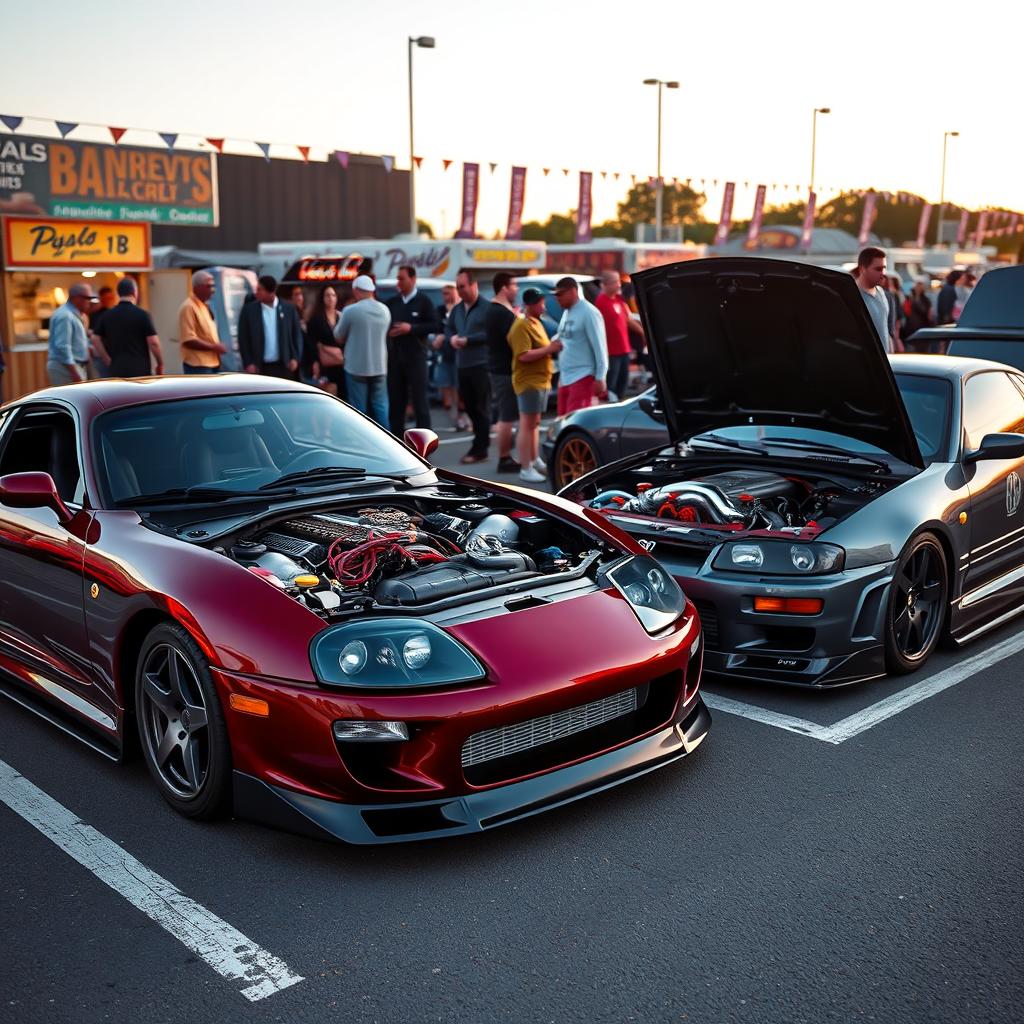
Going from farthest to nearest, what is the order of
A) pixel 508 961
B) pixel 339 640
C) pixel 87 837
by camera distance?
1. pixel 87 837
2. pixel 339 640
3. pixel 508 961

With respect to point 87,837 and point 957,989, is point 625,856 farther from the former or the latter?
point 87,837

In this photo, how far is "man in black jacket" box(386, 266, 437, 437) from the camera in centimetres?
1178

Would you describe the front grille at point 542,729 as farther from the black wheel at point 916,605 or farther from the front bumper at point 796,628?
the black wheel at point 916,605

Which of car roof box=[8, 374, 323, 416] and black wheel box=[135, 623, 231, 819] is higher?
car roof box=[8, 374, 323, 416]

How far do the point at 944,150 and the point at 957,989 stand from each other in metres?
65.9

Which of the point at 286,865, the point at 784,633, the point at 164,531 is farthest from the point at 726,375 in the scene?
the point at 286,865

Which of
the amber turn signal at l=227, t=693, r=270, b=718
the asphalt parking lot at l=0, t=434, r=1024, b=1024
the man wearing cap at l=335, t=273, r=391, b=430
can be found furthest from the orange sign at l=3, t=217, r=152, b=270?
the amber turn signal at l=227, t=693, r=270, b=718

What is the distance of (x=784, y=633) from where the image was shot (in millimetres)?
4918

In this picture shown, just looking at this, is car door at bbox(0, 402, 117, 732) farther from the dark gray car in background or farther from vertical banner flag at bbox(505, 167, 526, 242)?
vertical banner flag at bbox(505, 167, 526, 242)

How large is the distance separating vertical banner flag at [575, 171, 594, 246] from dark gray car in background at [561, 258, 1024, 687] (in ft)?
73.2

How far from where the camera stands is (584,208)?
29375 mm

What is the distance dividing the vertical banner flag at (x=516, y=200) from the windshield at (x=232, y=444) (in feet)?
72.6

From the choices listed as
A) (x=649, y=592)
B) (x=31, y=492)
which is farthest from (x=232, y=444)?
(x=649, y=592)

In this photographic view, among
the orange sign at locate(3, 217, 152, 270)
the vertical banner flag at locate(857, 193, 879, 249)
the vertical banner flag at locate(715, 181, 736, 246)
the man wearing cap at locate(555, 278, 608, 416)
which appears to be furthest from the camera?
the vertical banner flag at locate(857, 193, 879, 249)
